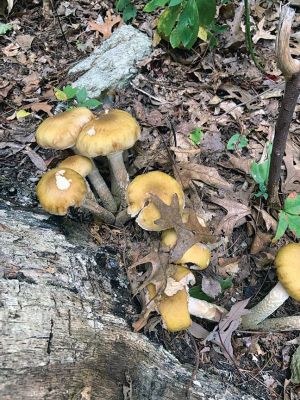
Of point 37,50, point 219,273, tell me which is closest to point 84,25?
point 37,50

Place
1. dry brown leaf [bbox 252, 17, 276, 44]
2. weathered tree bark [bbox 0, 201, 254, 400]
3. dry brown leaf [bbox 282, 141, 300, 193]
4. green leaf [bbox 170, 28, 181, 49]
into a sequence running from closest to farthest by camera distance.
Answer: weathered tree bark [bbox 0, 201, 254, 400], dry brown leaf [bbox 282, 141, 300, 193], green leaf [bbox 170, 28, 181, 49], dry brown leaf [bbox 252, 17, 276, 44]

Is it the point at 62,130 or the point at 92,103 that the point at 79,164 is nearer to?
the point at 62,130

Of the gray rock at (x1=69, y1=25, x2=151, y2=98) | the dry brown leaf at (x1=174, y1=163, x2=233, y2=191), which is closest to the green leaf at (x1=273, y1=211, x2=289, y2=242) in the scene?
the dry brown leaf at (x1=174, y1=163, x2=233, y2=191)

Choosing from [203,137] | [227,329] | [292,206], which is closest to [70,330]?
[227,329]

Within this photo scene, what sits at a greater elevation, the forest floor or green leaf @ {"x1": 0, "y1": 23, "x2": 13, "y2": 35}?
green leaf @ {"x1": 0, "y1": 23, "x2": 13, "y2": 35}

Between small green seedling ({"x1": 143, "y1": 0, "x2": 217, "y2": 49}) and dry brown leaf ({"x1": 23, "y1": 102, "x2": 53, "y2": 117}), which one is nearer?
small green seedling ({"x1": 143, "y1": 0, "x2": 217, "y2": 49})

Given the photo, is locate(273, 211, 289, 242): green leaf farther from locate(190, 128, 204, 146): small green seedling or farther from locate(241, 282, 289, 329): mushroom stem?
locate(190, 128, 204, 146): small green seedling

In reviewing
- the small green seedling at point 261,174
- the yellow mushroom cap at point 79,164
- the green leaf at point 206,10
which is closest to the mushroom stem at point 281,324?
the small green seedling at point 261,174
